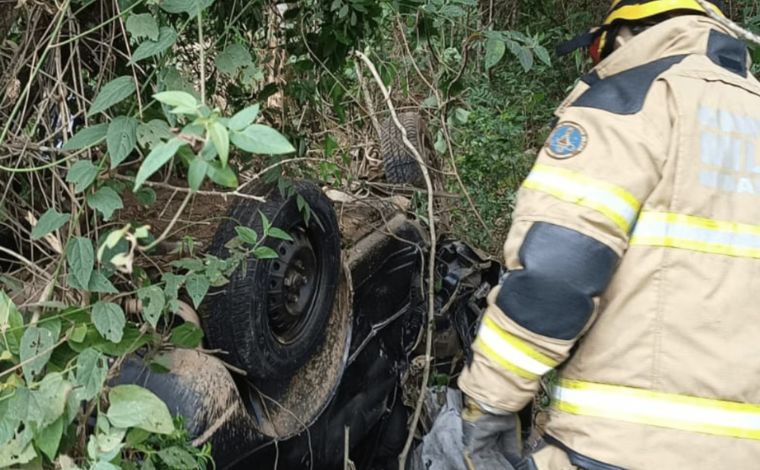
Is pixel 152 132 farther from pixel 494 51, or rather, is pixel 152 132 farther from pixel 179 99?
pixel 494 51

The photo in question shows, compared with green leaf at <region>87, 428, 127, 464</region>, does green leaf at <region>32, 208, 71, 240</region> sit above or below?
above

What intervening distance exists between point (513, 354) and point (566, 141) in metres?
0.50

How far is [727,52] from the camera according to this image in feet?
5.92

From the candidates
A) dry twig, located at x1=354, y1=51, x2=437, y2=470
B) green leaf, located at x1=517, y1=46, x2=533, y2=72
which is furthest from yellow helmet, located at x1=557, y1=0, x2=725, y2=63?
dry twig, located at x1=354, y1=51, x2=437, y2=470

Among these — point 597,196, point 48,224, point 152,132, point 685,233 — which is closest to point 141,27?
point 152,132

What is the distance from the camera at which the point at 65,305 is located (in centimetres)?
159

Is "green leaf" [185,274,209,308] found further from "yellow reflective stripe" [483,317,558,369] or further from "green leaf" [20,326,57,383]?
"yellow reflective stripe" [483,317,558,369]

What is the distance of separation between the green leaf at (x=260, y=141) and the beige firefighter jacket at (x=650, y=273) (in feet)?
2.35

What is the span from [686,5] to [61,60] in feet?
4.99

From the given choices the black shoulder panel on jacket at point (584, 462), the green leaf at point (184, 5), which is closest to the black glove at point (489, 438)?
the black shoulder panel on jacket at point (584, 462)

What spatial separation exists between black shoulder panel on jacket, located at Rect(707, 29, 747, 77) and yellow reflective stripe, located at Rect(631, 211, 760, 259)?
1.35ft

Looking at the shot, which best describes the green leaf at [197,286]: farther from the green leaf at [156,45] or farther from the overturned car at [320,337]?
the green leaf at [156,45]

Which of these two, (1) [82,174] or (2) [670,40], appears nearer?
(1) [82,174]

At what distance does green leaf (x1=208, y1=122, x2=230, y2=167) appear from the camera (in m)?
1.05
